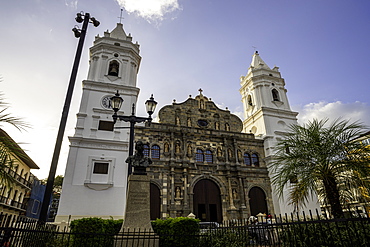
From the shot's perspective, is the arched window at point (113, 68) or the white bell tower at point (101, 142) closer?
the white bell tower at point (101, 142)

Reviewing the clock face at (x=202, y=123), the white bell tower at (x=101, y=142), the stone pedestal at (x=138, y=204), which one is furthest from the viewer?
the clock face at (x=202, y=123)

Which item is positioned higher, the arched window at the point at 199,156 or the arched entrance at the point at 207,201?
the arched window at the point at 199,156

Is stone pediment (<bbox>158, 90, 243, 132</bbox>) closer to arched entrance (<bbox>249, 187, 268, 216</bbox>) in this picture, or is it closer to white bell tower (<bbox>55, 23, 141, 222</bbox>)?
white bell tower (<bbox>55, 23, 141, 222</bbox>)

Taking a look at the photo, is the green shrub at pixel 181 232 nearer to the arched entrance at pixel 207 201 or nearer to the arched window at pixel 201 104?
the arched entrance at pixel 207 201

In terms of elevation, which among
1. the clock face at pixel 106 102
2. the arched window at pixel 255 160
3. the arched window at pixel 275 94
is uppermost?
the arched window at pixel 275 94

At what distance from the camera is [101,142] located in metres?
19.5

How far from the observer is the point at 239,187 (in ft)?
71.1

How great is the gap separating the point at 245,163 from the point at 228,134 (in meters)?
3.29

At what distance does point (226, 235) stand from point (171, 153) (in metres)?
12.5

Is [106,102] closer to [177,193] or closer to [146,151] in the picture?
[146,151]

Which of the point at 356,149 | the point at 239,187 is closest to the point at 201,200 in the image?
the point at 239,187

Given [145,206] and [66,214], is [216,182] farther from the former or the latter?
[145,206]

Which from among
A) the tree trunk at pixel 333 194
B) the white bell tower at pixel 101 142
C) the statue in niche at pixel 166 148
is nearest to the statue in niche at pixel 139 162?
the tree trunk at pixel 333 194

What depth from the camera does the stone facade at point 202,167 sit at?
19.9 metres
